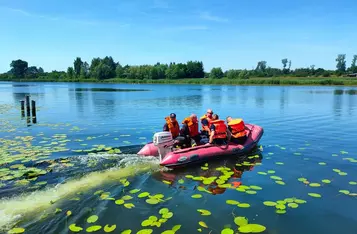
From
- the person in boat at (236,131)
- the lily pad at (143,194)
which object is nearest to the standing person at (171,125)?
the person in boat at (236,131)

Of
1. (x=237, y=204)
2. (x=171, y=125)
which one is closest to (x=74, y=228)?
(x=237, y=204)

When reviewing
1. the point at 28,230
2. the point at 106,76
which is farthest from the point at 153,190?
the point at 106,76

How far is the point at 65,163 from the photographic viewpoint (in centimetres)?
844

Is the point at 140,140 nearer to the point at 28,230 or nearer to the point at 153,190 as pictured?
the point at 153,190

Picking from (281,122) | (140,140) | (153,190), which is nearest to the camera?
(153,190)

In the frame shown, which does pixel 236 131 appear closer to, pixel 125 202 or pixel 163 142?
pixel 163 142

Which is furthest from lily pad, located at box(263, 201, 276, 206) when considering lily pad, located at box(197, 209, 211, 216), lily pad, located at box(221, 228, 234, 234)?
lily pad, located at box(221, 228, 234, 234)

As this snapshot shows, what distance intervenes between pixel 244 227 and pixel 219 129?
460 cm

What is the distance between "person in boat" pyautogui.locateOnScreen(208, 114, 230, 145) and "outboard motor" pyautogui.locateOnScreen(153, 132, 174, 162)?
4.80 feet

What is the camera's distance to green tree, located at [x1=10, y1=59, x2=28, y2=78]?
148 meters

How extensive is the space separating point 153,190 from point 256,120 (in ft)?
42.3

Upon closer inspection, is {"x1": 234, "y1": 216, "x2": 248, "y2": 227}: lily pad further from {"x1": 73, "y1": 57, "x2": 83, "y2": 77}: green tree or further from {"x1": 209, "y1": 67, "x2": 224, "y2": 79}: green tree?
{"x1": 73, "y1": 57, "x2": 83, "y2": 77}: green tree

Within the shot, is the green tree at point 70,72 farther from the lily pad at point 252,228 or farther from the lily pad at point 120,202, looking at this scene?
the lily pad at point 252,228

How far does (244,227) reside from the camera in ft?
17.0
